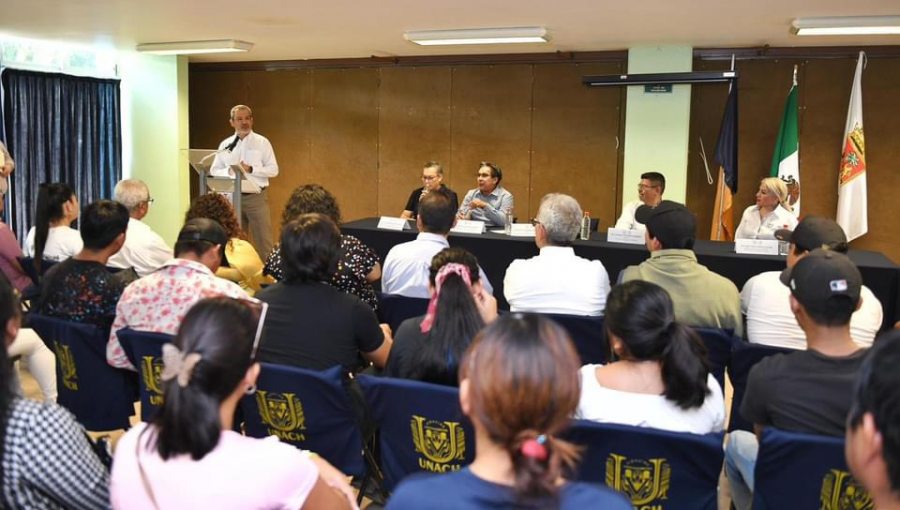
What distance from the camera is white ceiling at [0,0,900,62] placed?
532 centimetres

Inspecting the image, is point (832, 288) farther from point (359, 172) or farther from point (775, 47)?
point (359, 172)

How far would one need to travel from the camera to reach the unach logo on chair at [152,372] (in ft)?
8.64

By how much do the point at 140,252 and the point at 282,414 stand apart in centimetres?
200

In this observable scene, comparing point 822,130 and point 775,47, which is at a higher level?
point 775,47

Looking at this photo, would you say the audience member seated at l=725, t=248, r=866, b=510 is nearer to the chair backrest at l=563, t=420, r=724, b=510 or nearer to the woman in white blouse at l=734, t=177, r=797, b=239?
the chair backrest at l=563, t=420, r=724, b=510

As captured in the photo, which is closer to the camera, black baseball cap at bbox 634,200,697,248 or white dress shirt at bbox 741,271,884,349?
white dress shirt at bbox 741,271,884,349

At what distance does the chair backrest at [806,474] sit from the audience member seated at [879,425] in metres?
0.63

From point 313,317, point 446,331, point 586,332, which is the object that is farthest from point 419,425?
point 586,332

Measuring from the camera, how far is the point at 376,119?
909 centimetres

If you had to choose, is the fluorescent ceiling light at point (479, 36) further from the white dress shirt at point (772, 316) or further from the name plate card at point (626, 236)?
the white dress shirt at point (772, 316)

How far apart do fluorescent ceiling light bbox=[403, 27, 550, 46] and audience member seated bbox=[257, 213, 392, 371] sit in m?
4.22

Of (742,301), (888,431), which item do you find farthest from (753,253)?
(888,431)

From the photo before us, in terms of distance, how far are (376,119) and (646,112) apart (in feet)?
Result: 10.6

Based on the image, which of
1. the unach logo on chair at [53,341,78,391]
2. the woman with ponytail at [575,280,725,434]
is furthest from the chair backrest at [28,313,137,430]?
the woman with ponytail at [575,280,725,434]
